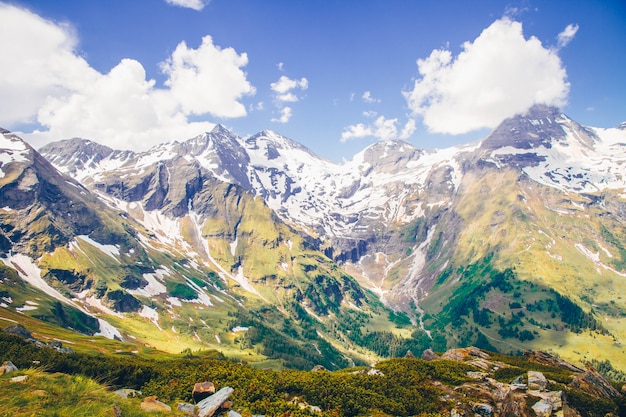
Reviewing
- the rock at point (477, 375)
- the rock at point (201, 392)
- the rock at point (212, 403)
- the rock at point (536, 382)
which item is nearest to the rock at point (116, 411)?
the rock at point (212, 403)

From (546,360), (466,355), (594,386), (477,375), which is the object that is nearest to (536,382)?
(594,386)

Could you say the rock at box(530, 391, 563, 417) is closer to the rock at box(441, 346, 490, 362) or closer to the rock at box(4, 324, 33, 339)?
the rock at box(441, 346, 490, 362)

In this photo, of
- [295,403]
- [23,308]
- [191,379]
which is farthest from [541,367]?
[23,308]

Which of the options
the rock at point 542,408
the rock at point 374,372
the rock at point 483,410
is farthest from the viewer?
the rock at point 374,372

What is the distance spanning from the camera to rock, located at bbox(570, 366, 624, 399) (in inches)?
1822

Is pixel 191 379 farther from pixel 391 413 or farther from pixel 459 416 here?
pixel 459 416

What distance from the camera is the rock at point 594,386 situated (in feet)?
152

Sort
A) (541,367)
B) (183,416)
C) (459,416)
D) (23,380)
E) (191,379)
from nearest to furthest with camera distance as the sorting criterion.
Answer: (23,380)
(183,416)
(459,416)
(191,379)
(541,367)

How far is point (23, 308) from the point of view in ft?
651

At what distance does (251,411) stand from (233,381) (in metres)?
8.49

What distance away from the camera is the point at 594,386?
47219 millimetres

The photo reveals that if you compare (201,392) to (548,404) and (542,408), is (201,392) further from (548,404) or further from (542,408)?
(548,404)

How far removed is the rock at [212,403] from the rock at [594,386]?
43459 mm

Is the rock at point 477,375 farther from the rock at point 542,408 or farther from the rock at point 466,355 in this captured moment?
the rock at point 542,408
